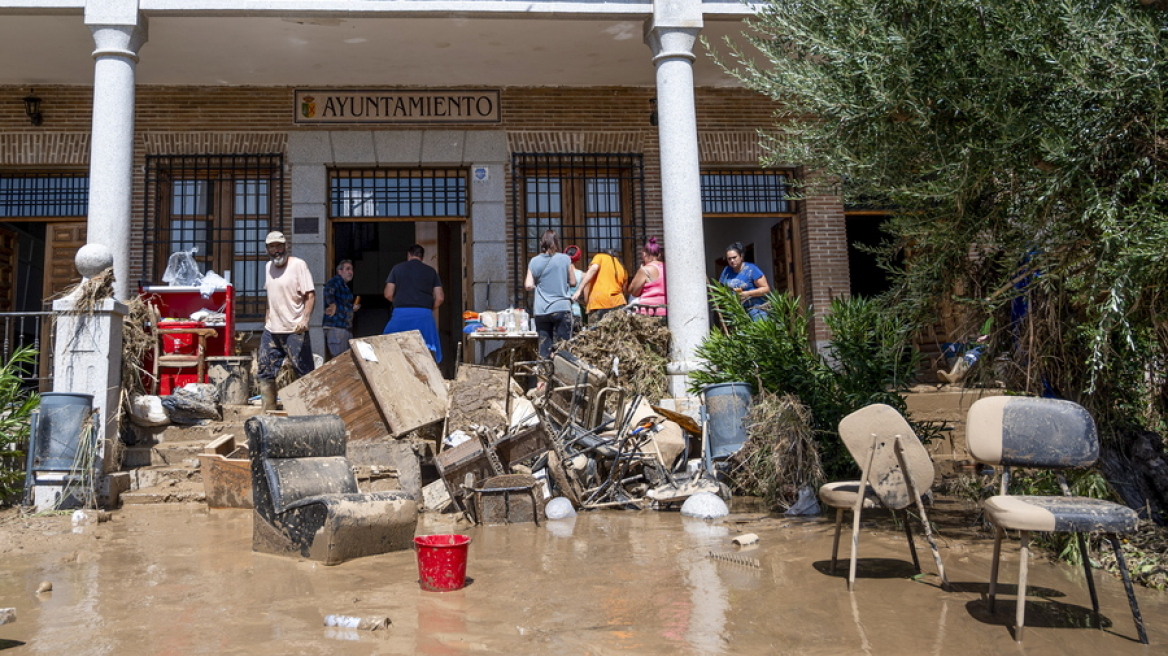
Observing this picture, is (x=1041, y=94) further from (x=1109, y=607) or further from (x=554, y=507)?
(x=554, y=507)

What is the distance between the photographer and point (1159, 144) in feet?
15.2

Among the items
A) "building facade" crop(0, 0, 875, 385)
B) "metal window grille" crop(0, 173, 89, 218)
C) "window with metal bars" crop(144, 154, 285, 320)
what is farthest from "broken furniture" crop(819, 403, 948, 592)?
"metal window grille" crop(0, 173, 89, 218)

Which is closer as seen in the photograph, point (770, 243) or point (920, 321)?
point (920, 321)

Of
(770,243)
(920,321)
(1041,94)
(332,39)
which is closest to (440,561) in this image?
(920,321)

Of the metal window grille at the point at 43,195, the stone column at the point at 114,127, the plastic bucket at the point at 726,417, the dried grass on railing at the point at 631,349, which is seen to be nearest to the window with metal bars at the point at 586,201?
the dried grass on railing at the point at 631,349

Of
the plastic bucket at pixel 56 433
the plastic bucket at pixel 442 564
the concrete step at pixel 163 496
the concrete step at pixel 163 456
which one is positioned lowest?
the plastic bucket at pixel 442 564

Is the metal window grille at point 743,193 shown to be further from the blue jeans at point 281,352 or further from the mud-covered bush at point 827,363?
the blue jeans at point 281,352

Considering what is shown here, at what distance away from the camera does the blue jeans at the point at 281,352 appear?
8266 mm

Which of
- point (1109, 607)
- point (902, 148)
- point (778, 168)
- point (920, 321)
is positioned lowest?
point (1109, 607)

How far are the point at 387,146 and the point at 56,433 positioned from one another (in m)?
5.59

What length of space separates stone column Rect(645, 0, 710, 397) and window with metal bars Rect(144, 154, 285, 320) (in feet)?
16.6

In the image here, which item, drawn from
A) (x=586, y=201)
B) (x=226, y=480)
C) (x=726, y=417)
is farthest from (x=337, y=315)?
(x=726, y=417)

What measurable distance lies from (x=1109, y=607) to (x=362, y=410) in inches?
223

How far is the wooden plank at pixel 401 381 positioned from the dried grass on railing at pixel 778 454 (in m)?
2.70
